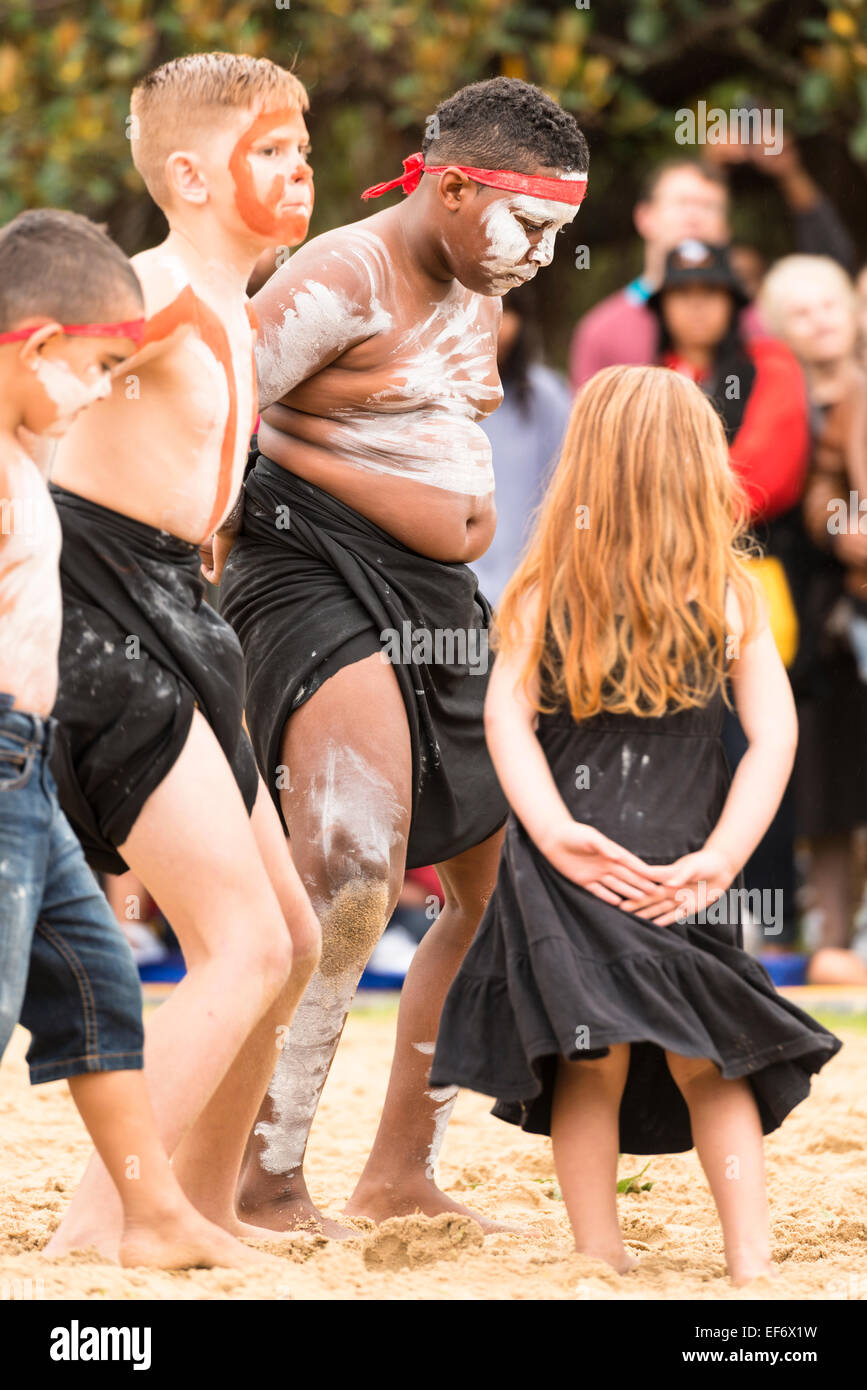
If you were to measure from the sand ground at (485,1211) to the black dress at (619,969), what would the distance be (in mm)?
276

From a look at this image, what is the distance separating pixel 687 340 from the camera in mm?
6520

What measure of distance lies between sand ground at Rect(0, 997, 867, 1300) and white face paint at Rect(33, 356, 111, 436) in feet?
4.10

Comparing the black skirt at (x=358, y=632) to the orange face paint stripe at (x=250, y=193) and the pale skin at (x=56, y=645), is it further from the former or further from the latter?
the pale skin at (x=56, y=645)

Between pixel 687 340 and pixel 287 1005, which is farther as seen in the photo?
pixel 687 340

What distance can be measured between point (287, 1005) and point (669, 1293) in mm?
838

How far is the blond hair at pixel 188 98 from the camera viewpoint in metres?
3.07

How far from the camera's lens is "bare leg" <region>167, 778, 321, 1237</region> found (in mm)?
3109

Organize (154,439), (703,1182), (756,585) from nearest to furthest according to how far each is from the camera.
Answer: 1. (154,439)
2. (756,585)
3. (703,1182)

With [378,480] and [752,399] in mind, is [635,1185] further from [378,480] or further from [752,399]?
[752,399]

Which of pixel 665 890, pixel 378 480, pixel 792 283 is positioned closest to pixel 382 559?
pixel 378 480

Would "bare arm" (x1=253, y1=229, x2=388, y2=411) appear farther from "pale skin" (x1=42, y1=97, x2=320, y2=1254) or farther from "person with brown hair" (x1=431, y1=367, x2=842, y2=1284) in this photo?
"person with brown hair" (x1=431, y1=367, x2=842, y2=1284)

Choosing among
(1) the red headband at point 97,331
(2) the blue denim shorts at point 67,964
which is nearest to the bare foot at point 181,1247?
(2) the blue denim shorts at point 67,964
